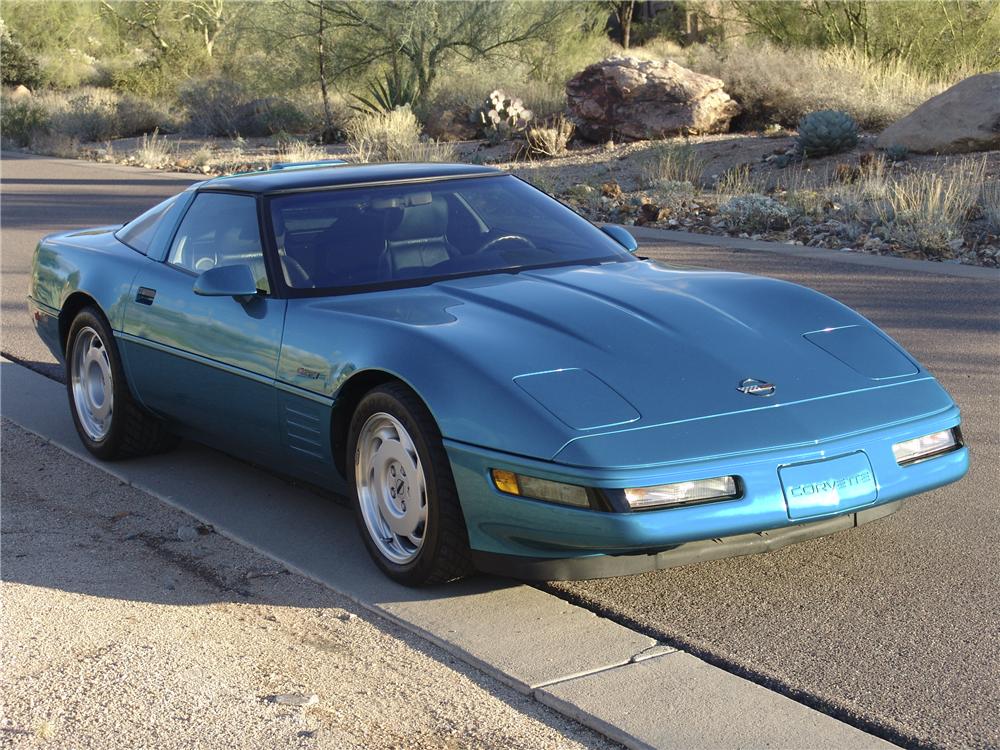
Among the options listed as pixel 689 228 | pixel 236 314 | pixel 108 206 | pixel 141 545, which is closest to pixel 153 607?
pixel 141 545

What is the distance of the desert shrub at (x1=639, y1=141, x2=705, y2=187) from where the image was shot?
19312mm

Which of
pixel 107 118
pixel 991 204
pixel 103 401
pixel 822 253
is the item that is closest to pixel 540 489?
pixel 103 401

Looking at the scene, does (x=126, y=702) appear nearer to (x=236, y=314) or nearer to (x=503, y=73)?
(x=236, y=314)

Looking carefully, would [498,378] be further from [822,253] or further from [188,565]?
[822,253]

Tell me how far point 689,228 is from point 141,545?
1086cm

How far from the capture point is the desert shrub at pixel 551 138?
79.2 ft

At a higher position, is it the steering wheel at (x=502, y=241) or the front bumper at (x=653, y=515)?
the steering wheel at (x=502, y=241)

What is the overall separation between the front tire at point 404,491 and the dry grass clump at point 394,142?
1834 centimetres

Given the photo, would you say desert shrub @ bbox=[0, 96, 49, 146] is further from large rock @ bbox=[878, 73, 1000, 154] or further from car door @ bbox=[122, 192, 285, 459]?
car door @ bbox=[122, 192, 285, 459]

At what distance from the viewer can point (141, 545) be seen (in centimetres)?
527

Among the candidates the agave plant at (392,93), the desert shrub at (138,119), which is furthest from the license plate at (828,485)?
the desert shrub at (138,119)

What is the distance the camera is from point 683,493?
13.3ft

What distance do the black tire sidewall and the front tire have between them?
193cm

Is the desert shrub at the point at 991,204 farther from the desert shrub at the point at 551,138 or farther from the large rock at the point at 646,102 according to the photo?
the desert shrub at the point at 551,138
